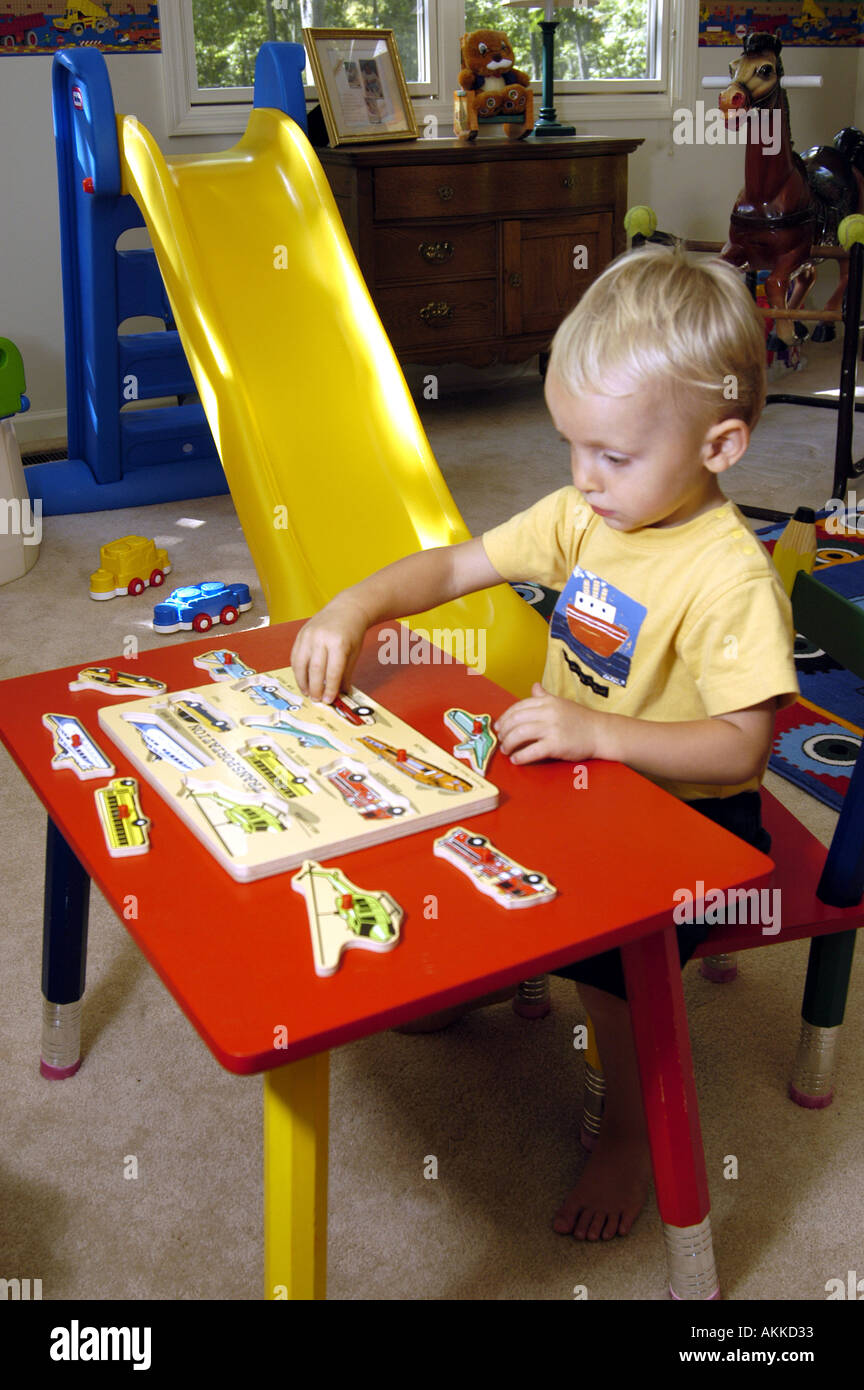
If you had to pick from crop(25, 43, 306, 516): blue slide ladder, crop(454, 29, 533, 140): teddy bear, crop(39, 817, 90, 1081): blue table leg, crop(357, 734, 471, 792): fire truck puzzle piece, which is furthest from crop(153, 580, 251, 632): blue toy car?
crop(454, 29, 533, 140): teddy bear

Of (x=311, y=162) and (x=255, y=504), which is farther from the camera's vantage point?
(x=311, y=162)

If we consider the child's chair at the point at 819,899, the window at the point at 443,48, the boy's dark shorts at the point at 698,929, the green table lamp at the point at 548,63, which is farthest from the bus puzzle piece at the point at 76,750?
the green table lamp at the point at 548,63

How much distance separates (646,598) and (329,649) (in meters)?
0.27

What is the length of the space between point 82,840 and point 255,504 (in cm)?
95

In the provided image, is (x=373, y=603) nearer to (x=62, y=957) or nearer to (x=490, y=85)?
Answer: (x=62, y=957)

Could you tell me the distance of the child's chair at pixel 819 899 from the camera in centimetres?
104

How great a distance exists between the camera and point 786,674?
937 millimetres

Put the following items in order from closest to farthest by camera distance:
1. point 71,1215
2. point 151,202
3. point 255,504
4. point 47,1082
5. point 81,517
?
point 71,1215
point 47,1082
point 255,504
point 151,202
point 81,517

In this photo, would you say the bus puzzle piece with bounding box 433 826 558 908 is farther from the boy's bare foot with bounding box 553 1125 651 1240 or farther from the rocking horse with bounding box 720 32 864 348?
the rocking horse with bounding box 720 32 864 348

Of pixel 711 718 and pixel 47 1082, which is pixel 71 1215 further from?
pixel 711 718

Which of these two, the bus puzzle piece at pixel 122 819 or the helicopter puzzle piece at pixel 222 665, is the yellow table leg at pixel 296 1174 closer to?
the bus puzzle piece at pixel 122 819

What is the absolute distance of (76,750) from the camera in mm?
940

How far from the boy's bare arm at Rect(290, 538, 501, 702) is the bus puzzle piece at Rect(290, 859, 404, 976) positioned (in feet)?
0.89
